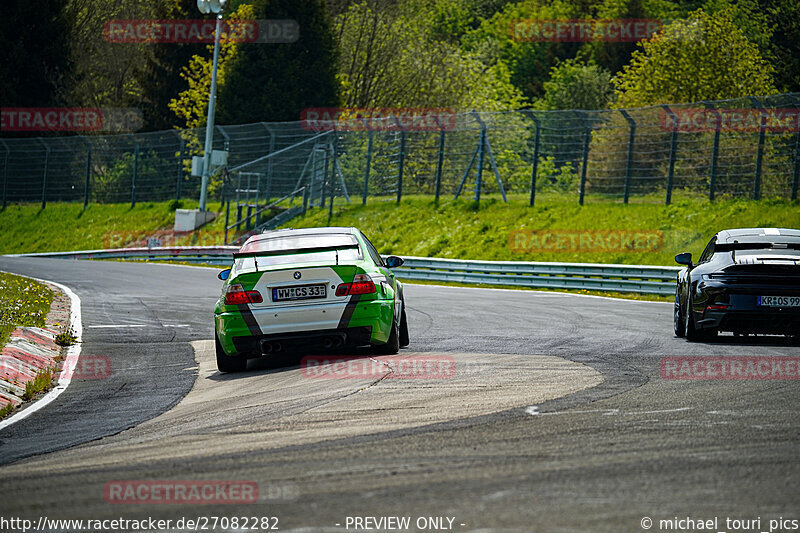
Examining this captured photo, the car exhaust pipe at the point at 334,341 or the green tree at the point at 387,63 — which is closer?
the car exhaust pipe at the point at 334,341

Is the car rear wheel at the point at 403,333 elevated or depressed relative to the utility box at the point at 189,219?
elevated

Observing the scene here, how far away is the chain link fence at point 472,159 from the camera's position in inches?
1075

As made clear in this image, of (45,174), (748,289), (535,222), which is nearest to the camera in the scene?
(748,289)

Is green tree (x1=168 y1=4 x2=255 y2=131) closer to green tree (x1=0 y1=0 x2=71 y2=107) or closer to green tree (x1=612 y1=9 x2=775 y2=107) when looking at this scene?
green tree (x1=0 y1=0 x2=71 y2=107)

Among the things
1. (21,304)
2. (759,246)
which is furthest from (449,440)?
(21,304)

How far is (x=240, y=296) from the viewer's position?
35.6 ft

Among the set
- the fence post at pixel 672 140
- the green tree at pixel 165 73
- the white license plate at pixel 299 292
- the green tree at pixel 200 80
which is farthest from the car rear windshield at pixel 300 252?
the green tree at pixel 165 73

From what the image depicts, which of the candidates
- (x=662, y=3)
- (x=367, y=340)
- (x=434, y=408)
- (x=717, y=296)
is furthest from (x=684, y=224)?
(x=662, y=3)

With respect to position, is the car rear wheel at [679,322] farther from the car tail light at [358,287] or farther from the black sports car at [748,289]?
the car tail light at [358,287]

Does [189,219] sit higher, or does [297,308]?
[297,308]

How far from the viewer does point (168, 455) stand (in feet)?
20.9

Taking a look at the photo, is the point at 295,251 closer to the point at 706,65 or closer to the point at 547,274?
the point at 547,274

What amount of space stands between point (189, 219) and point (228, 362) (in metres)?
29.5

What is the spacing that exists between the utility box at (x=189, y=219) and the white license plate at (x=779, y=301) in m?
29.6
